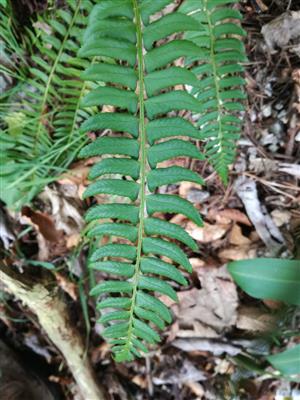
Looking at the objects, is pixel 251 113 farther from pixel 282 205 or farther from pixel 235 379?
pixel 235 379

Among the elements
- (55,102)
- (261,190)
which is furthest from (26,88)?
(261,190)

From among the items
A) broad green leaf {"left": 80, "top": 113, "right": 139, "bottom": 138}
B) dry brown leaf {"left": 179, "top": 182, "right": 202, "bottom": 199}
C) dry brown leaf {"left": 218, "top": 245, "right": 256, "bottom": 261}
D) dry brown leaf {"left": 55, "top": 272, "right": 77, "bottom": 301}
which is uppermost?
broad green leaf {"left": 80, "top": 113, "right": 139, "bottom": 138}

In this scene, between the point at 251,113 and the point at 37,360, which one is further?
the point at 37,360

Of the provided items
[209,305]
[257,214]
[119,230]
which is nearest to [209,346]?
[209,305]

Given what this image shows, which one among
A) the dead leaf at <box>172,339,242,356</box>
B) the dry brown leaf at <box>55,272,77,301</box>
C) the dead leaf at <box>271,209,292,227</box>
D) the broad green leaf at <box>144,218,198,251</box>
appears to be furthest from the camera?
the dry brown leaf at <box>55,272,77,301</box>

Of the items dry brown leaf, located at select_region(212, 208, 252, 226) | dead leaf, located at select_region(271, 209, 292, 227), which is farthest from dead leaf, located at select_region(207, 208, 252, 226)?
dead leaf, located at select_region(271, 209, 292, 227)

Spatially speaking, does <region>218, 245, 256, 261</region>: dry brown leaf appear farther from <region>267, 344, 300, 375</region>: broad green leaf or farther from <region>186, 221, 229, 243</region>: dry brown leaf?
<region>267, 344, 300, 375</region>: broad green leaf

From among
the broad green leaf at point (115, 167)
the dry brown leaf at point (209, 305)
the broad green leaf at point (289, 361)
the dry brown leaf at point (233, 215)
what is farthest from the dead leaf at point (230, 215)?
the broad green leaf at point (115, 167)
